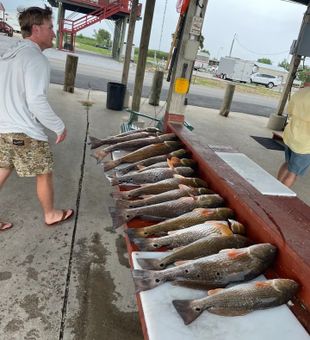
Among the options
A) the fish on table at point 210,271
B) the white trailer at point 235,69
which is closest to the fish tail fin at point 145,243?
the fish on table at point 210,271

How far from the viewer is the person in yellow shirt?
4.56 m

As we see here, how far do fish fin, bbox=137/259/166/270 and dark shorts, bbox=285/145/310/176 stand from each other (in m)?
3.45

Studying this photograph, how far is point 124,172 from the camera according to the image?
349cm

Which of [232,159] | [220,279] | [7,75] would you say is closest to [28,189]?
[7,75]

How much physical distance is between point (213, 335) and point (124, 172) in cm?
207

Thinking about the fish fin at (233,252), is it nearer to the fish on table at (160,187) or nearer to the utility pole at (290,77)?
the fish on table at (160,187)

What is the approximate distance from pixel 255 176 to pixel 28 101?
6.97 feet

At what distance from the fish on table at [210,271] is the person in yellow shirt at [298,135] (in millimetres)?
3049

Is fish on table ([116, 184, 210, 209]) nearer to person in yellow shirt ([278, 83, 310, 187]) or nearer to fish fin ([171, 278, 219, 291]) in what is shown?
fish fin ([171, 278, 219, 291])

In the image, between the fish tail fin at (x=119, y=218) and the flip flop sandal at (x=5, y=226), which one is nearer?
the fish tail fin at (x=119, y=218)

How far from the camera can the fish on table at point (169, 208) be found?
8.62 ft

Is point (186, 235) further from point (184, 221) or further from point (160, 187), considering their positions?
point (160, 187)

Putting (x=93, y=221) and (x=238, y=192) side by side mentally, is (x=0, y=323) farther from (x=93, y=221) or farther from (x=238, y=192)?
(x=238, y=192)

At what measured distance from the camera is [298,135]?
4.71 meters
